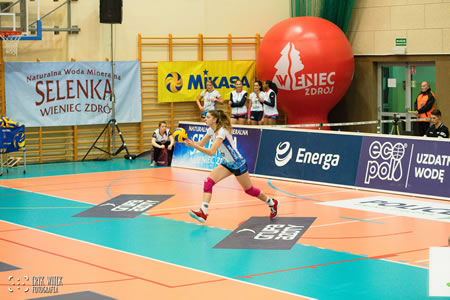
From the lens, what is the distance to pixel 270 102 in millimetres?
19531

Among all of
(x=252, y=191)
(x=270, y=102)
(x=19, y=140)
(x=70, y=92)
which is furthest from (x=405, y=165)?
(x=70, y=92)

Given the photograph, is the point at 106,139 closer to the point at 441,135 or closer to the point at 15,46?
the point at 15,46

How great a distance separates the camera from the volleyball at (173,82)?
21.5 metres

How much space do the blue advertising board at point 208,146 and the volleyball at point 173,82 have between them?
9.02 feet

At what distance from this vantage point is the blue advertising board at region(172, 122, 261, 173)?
16797mm

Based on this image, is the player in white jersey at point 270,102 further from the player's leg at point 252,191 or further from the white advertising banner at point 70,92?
the player's leg at point 252,191

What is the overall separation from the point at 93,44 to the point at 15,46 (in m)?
2.45

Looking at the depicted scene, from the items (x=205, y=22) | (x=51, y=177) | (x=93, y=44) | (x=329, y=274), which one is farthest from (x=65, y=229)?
(x=205, y=22)

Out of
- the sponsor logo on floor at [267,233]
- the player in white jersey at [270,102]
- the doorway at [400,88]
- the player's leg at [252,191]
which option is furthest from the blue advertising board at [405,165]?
the doorway at [400,88]

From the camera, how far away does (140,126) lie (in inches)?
839

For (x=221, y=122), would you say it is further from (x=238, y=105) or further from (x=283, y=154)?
(x=238, y=105)

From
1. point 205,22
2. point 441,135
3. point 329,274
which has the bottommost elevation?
point 329,274

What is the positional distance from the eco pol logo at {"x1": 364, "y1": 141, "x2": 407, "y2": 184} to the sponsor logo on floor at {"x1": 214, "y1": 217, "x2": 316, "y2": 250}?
303 cm

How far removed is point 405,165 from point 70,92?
399 inches
